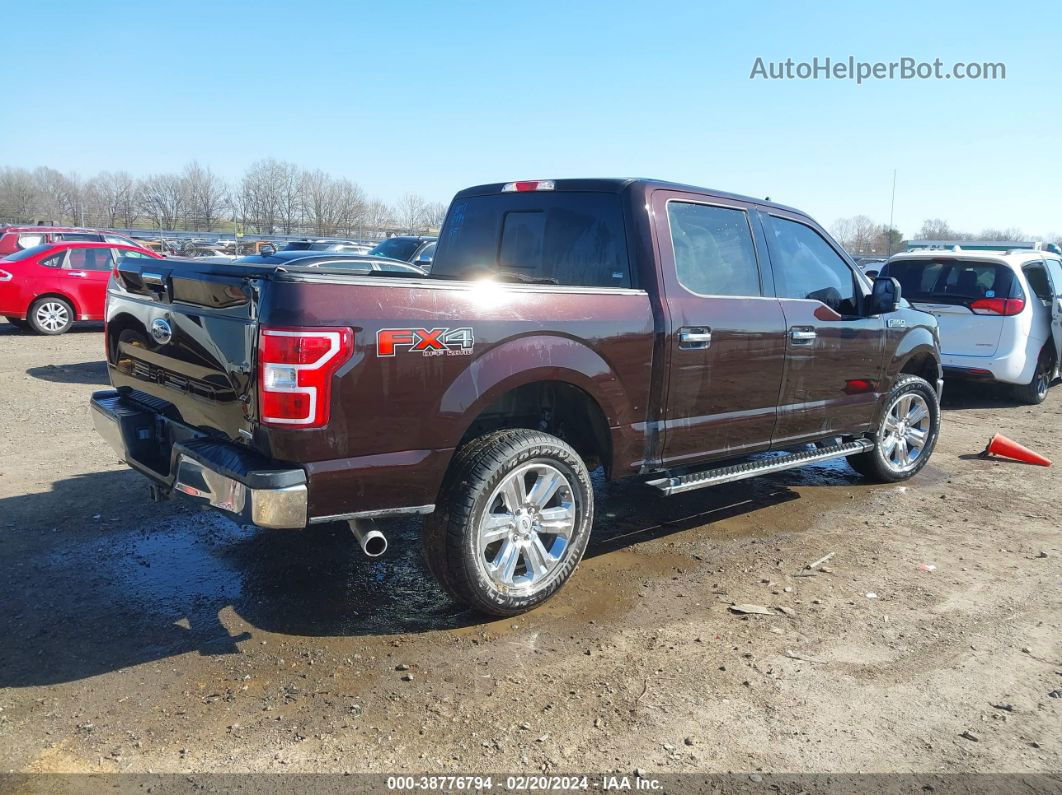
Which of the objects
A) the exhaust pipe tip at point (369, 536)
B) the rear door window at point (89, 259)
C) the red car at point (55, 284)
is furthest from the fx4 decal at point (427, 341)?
the rear door window at point (89, 259)

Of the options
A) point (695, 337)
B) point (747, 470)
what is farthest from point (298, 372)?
point (747, 470)

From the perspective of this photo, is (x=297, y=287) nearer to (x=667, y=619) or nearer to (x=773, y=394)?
(x=667, y=619)

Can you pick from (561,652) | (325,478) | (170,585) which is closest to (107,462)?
(170,585)

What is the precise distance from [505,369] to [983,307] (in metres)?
7.82

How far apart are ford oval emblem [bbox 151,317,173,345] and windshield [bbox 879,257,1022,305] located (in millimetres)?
7985

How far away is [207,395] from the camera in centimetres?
352

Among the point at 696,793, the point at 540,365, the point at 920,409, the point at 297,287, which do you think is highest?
the point at 297,287

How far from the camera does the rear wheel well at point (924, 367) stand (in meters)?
6.55

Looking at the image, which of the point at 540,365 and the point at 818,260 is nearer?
the point at 540,365

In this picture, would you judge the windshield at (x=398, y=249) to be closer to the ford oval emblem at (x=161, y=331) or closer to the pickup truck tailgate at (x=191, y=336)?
the pickup truck tailgate at (x=191, y=336)

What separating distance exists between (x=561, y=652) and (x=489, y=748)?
78 centimetres

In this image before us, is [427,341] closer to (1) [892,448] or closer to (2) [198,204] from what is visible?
(1) [892,448]

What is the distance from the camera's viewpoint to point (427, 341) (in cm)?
338

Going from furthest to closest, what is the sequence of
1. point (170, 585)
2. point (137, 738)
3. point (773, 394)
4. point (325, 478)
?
point (773, 394), point (170, 585), point (325, 478), point (137, 738)
